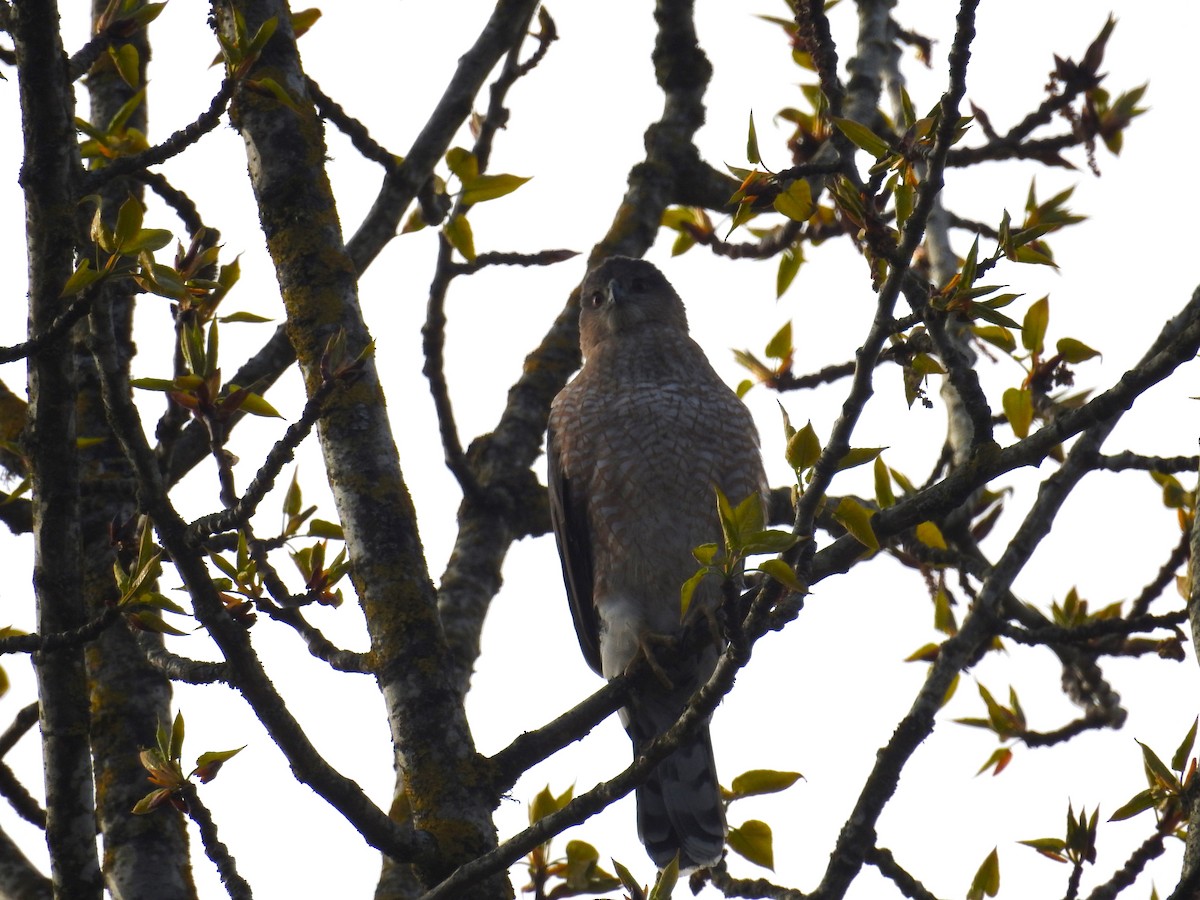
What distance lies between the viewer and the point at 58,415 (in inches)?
102

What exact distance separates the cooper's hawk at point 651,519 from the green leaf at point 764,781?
120 cm

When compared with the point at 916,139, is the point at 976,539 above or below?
above

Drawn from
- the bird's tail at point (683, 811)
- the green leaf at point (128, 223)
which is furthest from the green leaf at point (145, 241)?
the bird's tail at point (683, 811)

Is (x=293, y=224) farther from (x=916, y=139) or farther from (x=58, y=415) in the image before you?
(x=916, y=139)

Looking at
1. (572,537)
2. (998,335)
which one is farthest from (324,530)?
(572,537)

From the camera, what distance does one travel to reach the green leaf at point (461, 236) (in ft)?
13.5

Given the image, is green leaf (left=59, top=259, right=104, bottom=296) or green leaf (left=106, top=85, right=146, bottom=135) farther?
green leaf (left=106, top=85, right=146, bottom=135)

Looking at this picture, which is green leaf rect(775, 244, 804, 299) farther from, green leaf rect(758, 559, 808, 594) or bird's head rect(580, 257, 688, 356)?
bird's head rect(580, 257, 688, 356)

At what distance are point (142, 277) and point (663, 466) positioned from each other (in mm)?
2753

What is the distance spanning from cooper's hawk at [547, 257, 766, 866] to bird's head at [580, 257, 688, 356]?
0.26 m

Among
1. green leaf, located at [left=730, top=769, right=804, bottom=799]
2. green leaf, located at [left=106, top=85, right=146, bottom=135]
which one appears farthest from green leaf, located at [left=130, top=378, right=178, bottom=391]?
green leaf, located at [left=730, top=769, right=804, bottom=799]

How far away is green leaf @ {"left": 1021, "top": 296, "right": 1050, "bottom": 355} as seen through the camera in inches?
141

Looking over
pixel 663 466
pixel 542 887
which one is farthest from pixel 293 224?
pixel 663 466

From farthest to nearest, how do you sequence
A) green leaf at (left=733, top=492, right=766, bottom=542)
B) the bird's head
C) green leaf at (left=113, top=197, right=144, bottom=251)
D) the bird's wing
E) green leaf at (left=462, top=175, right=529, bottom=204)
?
the bird's head → the bird's wing → green leaf at (left=462, top=175, right=529, bottom=204) → green leaf at (left=113, top=197, right=144, bottom=251) → green leaf at (left=733, top=492, right=766, bottom=542)
